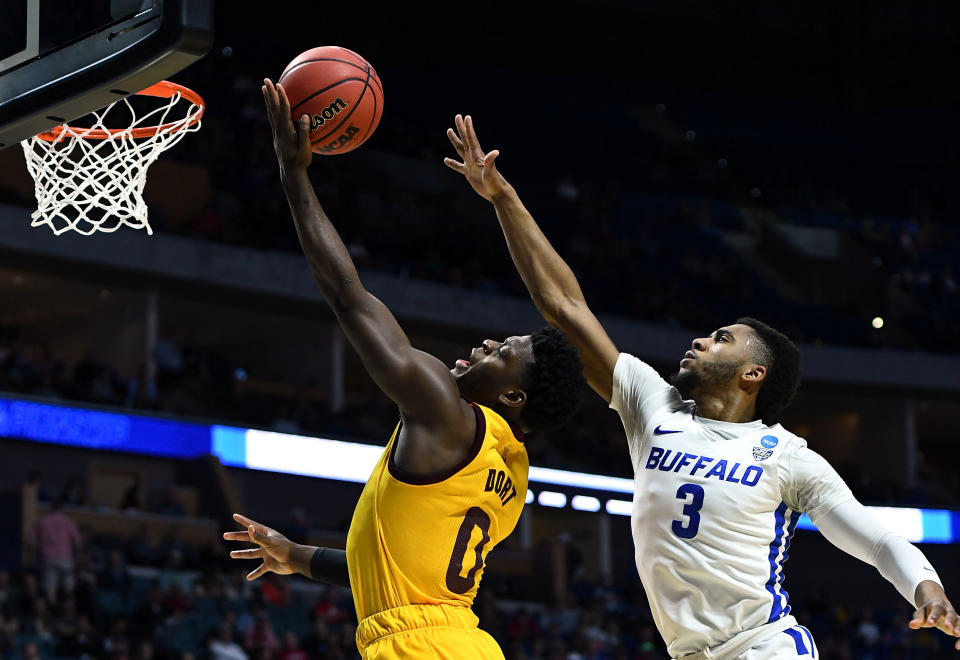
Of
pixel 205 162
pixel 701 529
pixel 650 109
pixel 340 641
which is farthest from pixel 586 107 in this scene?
pixel 701 529

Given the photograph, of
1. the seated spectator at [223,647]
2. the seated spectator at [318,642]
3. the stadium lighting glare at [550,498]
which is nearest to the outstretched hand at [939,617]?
the seated spectator at [223,647]

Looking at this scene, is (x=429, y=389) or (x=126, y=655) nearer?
(x=429, y=389)

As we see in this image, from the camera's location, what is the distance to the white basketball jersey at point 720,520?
153 inches

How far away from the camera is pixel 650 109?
27219 mm

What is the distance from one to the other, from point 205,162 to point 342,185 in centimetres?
233

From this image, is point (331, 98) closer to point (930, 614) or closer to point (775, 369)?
point (775, 369)

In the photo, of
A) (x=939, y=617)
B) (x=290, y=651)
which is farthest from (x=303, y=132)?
(x=290, y=651)

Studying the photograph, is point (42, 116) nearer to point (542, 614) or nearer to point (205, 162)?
point (542, 614)

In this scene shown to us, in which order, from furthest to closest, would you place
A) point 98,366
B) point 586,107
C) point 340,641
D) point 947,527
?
point 586,107
point 947,527
point 98,366
point 340,641

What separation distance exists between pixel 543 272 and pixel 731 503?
3.57 feet

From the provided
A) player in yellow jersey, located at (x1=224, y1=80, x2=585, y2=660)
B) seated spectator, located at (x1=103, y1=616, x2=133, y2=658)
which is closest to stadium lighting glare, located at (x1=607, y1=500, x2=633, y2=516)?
seated spectator, located at (x1=103, y1=616, x2=133, y2=658)

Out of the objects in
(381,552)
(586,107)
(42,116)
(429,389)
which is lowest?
(381,552)

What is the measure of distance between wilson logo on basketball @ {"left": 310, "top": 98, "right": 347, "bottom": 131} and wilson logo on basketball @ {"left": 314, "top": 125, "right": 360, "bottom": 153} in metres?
0.07

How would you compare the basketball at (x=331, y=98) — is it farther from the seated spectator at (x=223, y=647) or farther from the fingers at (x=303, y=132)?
the seated spectator at (x=223, y=647)
